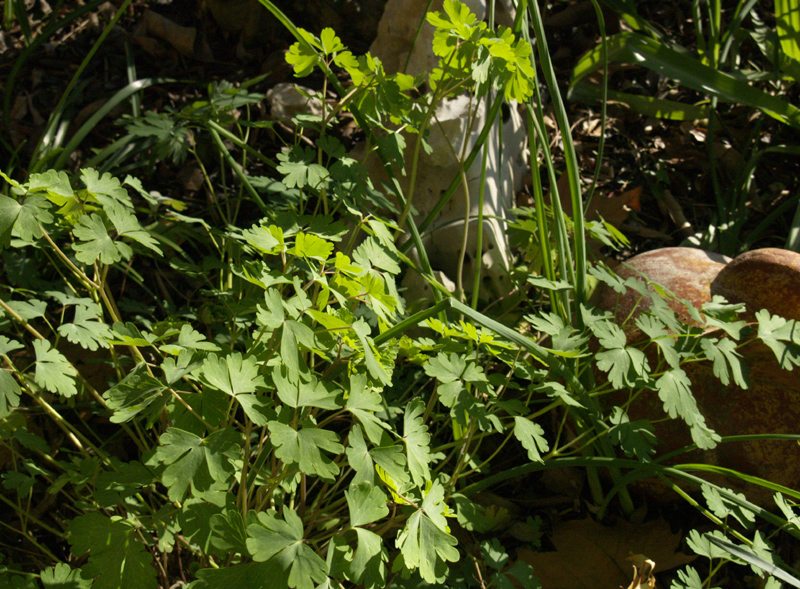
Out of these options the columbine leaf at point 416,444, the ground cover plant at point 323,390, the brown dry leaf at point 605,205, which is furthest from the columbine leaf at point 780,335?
the brown dry leaf at point 605,205

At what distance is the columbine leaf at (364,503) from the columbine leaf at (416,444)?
83 millimetres

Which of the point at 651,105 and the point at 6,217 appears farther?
the point at 651,105

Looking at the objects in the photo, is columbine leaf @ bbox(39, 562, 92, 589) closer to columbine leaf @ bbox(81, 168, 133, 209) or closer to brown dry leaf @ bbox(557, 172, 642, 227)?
columbine leaf @ bbox(81, 168, 133, 209)

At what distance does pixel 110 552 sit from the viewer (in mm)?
936

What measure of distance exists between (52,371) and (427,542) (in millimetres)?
721

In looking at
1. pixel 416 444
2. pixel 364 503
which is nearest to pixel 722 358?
pixel 416 444

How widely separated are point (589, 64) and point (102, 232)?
178cm

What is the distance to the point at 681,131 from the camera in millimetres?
2541

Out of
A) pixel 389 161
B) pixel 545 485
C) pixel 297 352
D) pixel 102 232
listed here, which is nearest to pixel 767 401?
pixel 545 485

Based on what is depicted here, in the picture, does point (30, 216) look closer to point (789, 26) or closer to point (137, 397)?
point (137, 397)

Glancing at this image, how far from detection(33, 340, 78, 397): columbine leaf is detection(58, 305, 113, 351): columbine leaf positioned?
0.14 ft

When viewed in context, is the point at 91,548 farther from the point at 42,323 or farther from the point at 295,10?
the point at 295,10

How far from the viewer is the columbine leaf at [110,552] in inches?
36.5

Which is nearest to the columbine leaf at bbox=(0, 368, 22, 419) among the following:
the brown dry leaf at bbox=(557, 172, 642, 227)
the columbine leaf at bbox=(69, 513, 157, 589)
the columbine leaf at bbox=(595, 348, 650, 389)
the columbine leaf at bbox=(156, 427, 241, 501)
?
the columbine leaf at bbox=(69, 513, 157, 589)
